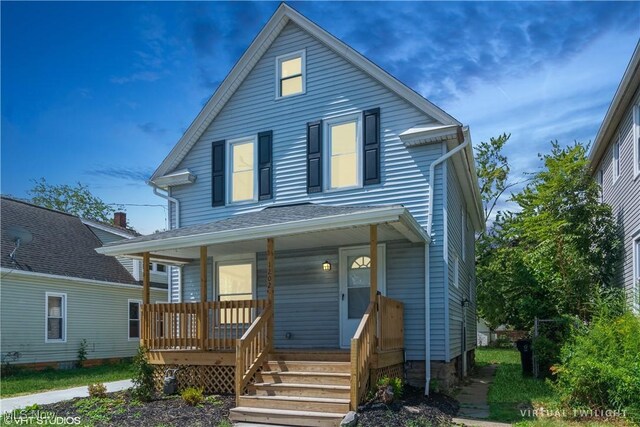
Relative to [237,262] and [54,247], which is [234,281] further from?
[54,247]

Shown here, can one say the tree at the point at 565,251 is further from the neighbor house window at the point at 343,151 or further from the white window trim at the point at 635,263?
the neighbor house window at the point at 343,151

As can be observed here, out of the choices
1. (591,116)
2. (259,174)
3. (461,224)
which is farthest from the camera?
(591,116)

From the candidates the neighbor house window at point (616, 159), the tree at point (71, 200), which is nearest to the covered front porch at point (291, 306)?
the neighbor house window at point (616, 159)

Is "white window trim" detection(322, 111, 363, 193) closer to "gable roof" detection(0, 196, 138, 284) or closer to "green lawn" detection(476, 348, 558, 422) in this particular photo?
"green lawn" detection(476, 348, 558, 422)

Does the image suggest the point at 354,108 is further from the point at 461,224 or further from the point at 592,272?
the point at 592,272

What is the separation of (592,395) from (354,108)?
274 inches

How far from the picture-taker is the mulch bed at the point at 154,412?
7824 millimetres

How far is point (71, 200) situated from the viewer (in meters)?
39.0

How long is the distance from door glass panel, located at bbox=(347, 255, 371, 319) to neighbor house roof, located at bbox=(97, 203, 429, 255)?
1303mm

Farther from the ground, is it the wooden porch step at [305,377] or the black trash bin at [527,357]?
the wooden porch step at [305,377]

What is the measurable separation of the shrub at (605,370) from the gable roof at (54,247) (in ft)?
48.4

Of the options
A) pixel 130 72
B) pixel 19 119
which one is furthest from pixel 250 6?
pixel 19 119

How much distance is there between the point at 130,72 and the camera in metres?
15.1

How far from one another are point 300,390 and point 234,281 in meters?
4.60
